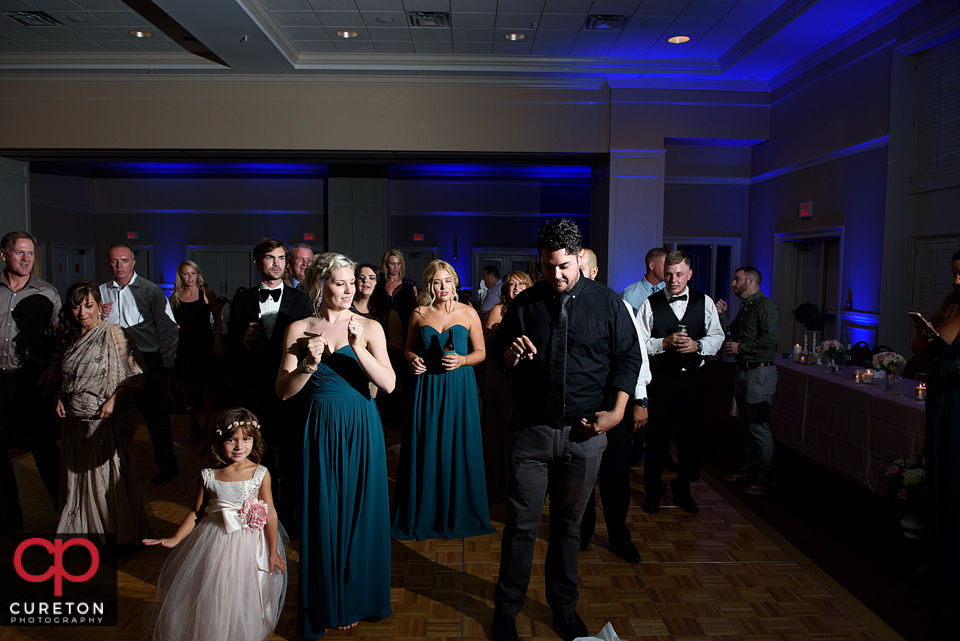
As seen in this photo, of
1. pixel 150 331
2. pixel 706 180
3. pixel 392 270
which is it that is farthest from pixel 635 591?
pixel 706 180

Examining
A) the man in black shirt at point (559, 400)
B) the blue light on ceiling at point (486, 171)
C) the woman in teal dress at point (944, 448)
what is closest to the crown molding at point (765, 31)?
the woman in teal dress at point (944, 448)

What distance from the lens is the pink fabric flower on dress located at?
2.28m

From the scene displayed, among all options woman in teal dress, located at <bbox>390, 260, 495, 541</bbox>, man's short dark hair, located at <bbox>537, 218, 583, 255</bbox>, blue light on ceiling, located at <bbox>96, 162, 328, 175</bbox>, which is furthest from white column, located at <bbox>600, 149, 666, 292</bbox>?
blue light on ceiling, located at <bbox>96, 162, 328, 175</bbox>

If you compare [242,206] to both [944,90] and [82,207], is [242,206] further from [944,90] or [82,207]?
[944,90]

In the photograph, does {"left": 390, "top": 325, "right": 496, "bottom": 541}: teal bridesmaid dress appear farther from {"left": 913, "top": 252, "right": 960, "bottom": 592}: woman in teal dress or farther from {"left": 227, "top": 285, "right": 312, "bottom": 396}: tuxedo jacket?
{"left": 913, "top": 252, "right": 960, "bottom": 592}: woman in teal dress

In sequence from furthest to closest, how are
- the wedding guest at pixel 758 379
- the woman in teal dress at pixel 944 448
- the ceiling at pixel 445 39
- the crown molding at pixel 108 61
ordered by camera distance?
the crown molding at pixel 108 61
the ceiling at pixel 445 39
the wedding guest at pixel 758 379
the woman in teal dress at pixel 944 448

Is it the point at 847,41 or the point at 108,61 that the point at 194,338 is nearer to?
the point at 108,61

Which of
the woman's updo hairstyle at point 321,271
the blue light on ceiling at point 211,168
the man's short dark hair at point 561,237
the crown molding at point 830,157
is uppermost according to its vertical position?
the blue light on ceiling at point 211,168

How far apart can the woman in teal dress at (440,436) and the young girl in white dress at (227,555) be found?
3.66ft

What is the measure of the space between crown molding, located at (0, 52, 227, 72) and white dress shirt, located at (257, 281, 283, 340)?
18.0 ft

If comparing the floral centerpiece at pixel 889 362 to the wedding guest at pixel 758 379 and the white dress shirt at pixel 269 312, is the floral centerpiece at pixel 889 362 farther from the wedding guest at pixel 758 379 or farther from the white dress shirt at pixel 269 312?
the white dress shirt at pixel 269 312

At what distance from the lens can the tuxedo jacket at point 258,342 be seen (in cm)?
328

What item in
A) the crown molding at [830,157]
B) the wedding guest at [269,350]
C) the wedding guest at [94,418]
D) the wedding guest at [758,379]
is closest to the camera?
the wedding guest at [94,418]

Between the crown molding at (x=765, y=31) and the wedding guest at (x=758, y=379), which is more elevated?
the crown molding at (x=765, y=31)
